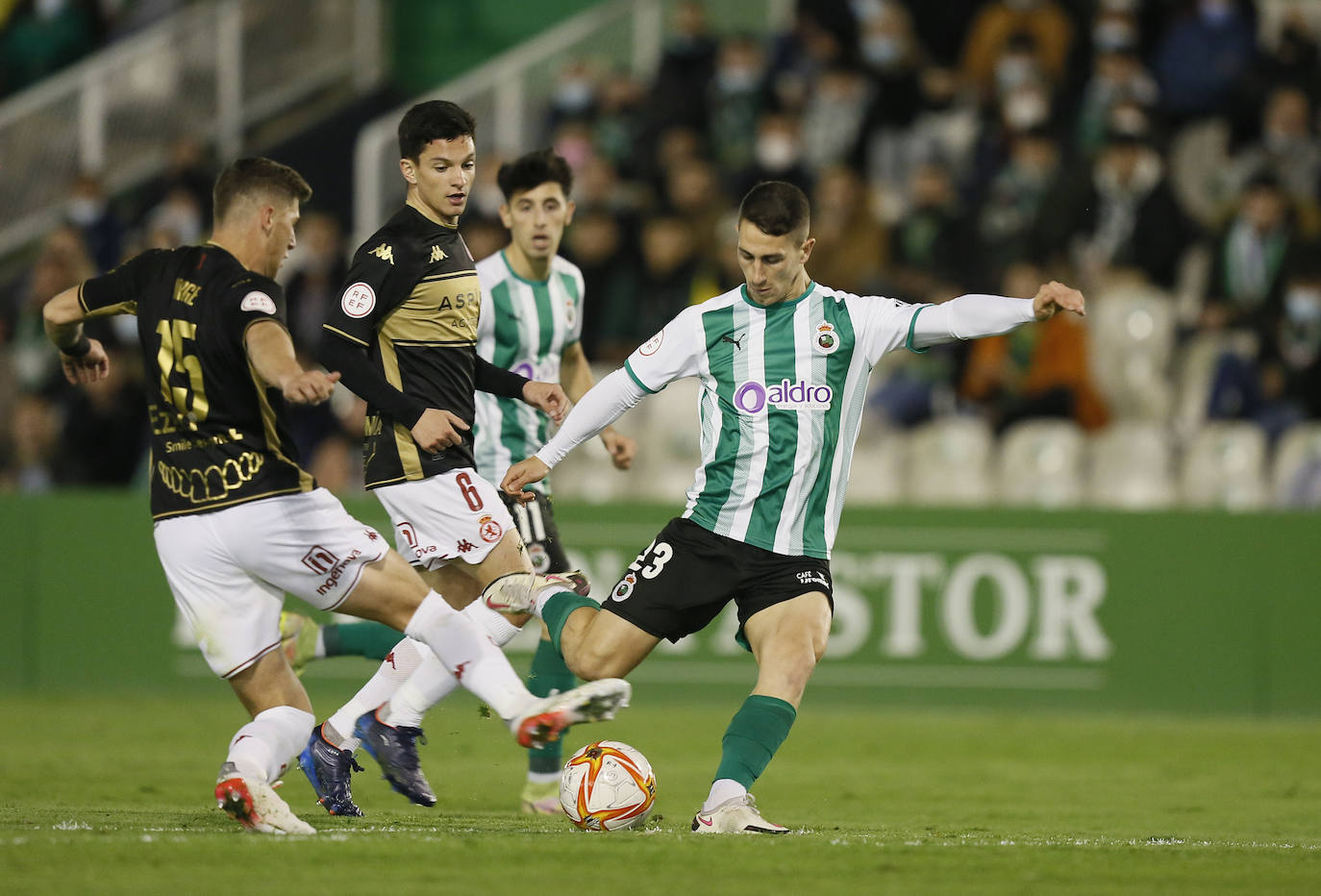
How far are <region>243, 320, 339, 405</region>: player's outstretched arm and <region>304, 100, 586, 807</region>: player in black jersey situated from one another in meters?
0.78

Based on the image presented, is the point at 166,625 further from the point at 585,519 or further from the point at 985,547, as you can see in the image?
the point at 985,547

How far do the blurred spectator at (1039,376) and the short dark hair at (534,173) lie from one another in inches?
224

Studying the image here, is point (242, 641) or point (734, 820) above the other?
point (242, 641)

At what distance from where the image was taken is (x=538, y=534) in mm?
7719

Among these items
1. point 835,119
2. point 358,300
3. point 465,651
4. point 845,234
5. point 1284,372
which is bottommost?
point 465,651

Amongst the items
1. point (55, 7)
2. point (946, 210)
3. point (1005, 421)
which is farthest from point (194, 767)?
point (55, 7)

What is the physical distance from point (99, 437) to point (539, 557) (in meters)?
7.20

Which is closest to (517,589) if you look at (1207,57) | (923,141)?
(923,141)

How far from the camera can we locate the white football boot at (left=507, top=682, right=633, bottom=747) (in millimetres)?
5637

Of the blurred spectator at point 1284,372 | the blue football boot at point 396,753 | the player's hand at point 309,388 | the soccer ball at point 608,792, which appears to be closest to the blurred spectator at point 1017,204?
the blurred spectator at point 1284,372

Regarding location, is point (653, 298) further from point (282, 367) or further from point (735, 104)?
point (282, 367)

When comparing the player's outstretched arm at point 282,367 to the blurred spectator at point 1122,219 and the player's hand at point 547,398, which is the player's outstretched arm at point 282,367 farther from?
the blurred spectator at point 1122,219

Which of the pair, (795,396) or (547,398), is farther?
(547,398)

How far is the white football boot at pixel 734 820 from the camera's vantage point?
6094 mm
